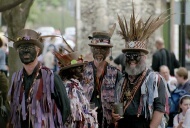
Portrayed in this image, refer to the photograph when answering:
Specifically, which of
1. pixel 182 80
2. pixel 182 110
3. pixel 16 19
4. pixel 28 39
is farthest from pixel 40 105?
pixel 182 80

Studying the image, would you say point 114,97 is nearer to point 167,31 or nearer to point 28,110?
point 28,110

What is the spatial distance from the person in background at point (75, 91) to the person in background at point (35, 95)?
419 mm

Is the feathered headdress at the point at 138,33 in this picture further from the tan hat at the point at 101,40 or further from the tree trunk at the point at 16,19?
the tree trunk at the point at 16,19

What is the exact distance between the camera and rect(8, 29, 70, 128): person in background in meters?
9.00

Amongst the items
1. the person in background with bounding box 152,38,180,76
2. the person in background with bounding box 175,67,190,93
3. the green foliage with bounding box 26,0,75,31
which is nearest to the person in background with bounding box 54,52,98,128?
the person in background with bounding box 175,67,190,93

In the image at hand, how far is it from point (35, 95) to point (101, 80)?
195 centimetres

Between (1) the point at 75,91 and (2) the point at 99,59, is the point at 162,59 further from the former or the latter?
(1) the point at 75,91

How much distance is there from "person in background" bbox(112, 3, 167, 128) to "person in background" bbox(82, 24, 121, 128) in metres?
0.30

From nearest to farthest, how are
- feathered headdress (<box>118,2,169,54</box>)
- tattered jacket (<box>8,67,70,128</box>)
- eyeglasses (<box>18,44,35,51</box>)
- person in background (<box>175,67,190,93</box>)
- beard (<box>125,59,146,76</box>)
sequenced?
tattered jacket (<box>8,67,70,128</box>), eyeglasses (<box>18,44,35,51</box>), beard (<box>125,59,146,76</box>), feathered headdress (<box>118,2,169,54</box>), person in background (<box>175,67,190,93</box>)

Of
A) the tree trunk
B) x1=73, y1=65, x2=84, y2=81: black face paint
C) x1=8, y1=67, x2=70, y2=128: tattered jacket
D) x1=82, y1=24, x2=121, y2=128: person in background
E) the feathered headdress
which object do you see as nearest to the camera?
x1=8, y1=67, x2=70, y2=128: tattered jacket

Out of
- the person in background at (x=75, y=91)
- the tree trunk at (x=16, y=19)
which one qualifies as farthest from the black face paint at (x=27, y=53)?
the tree trunk at (x=16, y=19)

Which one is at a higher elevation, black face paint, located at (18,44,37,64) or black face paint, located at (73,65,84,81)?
black face paint, located at (18,44,37,64)

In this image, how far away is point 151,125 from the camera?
1012 cm

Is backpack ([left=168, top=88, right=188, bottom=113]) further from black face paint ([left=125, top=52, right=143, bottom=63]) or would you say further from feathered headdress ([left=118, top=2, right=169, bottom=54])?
black face paint ([left=125, top=52, right=143, bottom=63])
